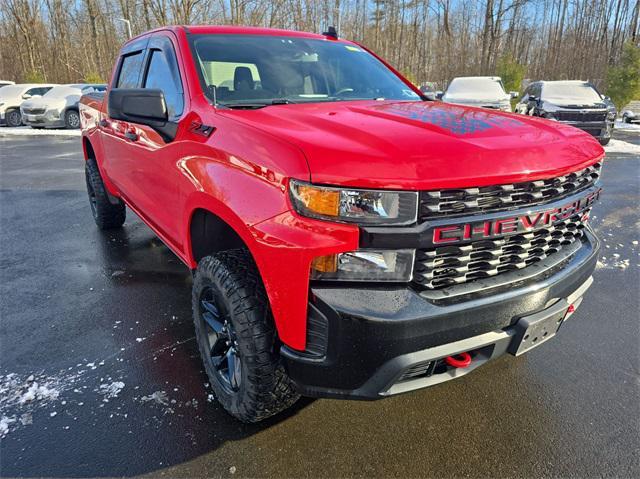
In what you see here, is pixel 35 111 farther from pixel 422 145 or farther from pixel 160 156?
pixel 422 145

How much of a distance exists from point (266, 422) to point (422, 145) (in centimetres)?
153

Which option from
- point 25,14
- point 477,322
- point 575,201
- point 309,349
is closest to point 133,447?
point 309,349

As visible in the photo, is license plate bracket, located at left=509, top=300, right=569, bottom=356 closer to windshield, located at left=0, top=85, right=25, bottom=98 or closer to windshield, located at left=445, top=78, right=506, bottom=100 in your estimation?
windshield, located at left=445, top=78, right=506, bottom=100

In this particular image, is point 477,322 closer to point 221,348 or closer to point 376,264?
→ point 376,264

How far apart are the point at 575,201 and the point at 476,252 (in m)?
0.66

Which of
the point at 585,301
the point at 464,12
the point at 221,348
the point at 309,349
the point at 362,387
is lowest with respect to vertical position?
the point at 585,301

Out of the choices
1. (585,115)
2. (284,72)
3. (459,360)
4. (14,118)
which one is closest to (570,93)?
(585,115)

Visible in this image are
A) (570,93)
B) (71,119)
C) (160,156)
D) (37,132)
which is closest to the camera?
(160,156)

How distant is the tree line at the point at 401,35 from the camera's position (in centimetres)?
2941

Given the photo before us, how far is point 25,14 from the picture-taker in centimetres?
3178

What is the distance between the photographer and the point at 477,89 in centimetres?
1419

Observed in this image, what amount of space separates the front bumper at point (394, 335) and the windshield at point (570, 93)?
1311cm

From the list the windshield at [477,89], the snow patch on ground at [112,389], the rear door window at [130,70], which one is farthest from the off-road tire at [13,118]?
the snow patch on ground at [112,389]

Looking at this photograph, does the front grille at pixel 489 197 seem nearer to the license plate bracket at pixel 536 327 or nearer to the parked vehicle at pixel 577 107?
the license plate bracket at pixel 536 327
